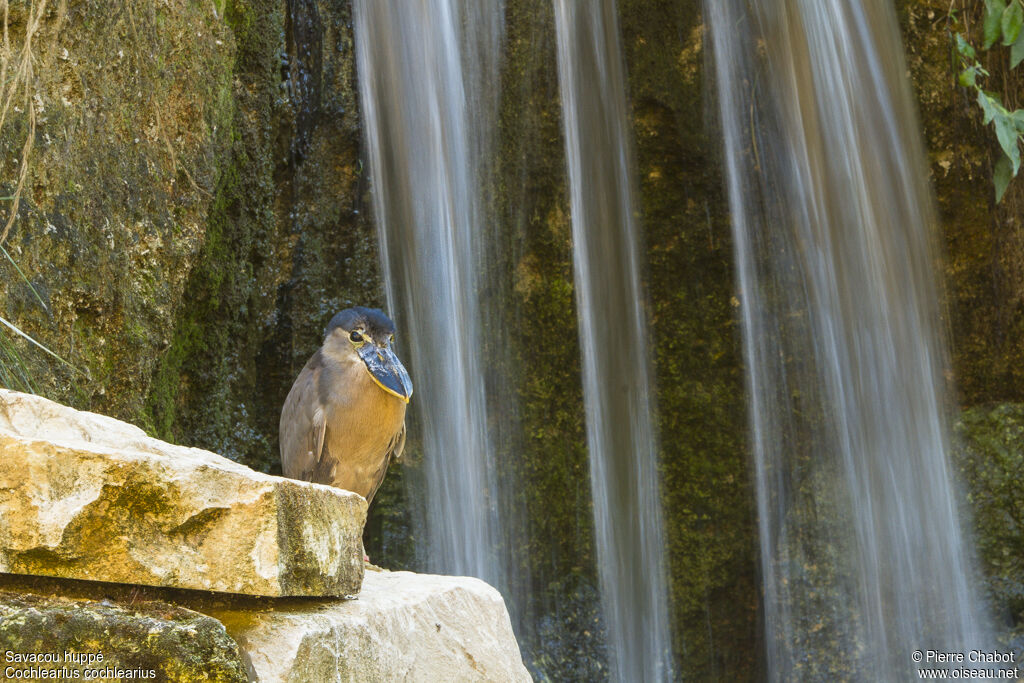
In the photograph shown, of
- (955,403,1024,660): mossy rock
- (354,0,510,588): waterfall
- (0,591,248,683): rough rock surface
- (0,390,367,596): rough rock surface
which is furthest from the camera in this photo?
(354,0,510,588): waterfall

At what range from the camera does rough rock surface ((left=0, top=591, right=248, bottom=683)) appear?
116 centimetres

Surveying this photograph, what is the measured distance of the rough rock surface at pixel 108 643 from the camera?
1.16 m

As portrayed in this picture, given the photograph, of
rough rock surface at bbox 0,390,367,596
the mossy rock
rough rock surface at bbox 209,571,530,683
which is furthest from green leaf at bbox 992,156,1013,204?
rough rock surface at bbox 0,390,367,596

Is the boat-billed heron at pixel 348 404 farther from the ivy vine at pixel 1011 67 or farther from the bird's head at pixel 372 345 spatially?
the ivy vine at pixel 1011 67

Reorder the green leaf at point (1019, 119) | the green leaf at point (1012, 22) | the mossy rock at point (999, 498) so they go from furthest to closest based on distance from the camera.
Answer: the mossy rock at point (999, 498), the green leaf at point (1019, 119), the green leaf at point (1012, 22)

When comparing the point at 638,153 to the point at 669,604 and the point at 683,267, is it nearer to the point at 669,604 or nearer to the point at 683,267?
the point at 683,267

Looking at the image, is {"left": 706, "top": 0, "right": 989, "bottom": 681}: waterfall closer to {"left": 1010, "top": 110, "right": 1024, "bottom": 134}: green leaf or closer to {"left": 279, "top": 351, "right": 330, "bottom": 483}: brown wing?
{"left": 1010, "top": 110, "right": 1024, "bottom": 134}: green leaf

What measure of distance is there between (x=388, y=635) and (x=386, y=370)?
150cm

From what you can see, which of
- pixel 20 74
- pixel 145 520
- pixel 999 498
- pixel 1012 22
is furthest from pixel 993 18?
pixel 145 520

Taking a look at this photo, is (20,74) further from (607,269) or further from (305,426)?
(607,269)

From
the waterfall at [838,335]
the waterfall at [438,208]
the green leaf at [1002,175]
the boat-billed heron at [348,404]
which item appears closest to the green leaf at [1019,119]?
the green leaf at [1002,175]

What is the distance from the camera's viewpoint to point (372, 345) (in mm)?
3193

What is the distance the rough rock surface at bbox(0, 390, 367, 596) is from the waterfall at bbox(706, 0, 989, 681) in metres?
4.41

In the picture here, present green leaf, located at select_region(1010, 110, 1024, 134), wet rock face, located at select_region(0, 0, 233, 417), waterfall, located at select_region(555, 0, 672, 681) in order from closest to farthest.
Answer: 1. wet rock face, located at select_region(0, 0, 233, 417)
2. green leaf, located at select_region(1010, 110, 1024, 134)
3. waterfall, located at select_region(555, 0, 672, 681)
